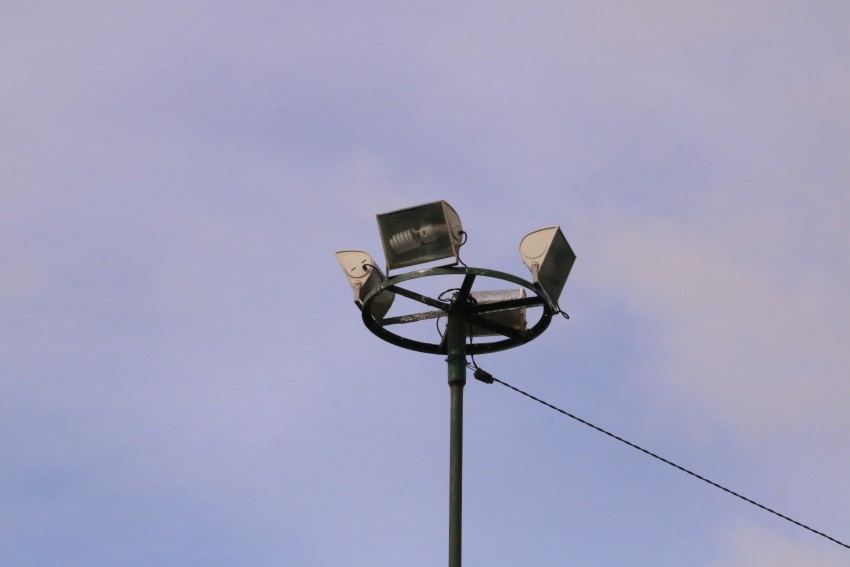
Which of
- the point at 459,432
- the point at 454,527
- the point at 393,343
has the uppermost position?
the point at 393,343

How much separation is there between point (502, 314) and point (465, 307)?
35 centimetres

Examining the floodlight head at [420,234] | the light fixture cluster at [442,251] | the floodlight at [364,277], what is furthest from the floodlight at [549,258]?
the floodlight at [364,277]

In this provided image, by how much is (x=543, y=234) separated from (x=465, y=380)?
1368mm

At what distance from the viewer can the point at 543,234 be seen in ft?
37.5

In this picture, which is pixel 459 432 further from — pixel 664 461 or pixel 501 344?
pixel 664 461

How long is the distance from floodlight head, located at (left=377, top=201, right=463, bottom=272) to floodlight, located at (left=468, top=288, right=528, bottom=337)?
52 centimetres

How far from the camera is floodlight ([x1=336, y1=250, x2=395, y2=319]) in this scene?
37.7 feet

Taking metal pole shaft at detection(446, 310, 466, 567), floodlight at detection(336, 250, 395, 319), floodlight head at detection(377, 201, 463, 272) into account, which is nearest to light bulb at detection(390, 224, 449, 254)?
floodlight head at detection(377, 201, 463, 272)

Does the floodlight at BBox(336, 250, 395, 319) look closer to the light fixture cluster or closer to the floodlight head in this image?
the light fixture cluster

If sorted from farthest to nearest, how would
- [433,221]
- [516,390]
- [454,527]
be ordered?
[516,390]
[433,221]
[454,527]

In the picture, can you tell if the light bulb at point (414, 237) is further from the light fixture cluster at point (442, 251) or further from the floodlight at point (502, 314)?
the floodlight at point (502, 314)

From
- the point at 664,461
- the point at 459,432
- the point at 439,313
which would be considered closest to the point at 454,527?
the point at 459,432

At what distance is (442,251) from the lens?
36.3 ft

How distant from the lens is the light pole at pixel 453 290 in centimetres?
1098
